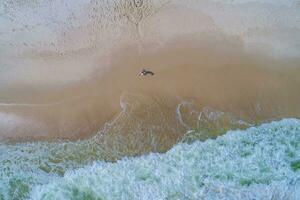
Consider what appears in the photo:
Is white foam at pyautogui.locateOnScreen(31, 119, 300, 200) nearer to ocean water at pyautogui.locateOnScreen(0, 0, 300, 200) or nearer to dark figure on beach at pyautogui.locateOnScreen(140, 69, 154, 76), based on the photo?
ocean water at pyautogui.locateOnScreen(0, 0, 300, 200)

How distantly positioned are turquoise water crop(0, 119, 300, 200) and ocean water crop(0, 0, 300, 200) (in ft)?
0.04

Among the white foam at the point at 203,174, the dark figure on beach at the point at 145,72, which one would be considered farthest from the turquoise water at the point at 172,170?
the dark figure on beach at the point at 145,72

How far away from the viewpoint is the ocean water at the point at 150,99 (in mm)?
6285

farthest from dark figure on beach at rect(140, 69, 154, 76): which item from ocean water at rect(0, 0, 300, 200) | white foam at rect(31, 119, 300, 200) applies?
white foam at rect(31, 119, 300, 200)

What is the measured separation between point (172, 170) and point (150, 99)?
846 millimetres

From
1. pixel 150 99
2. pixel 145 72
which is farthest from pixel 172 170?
pixel 145 72

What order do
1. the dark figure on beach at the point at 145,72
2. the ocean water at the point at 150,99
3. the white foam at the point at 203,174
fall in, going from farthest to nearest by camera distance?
the dark figure on beach at the point at 145,72 < the ocean water at the point at 150,99 < the white foam at the point at 203,174

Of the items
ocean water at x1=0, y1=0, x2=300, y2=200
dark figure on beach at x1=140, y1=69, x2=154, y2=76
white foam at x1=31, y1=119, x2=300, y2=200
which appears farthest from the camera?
dark figure on beach at x1=140, y1=69, x2=154, y2=76

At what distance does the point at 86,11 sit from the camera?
6.83 m

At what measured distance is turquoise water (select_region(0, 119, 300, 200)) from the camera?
→ 6.18m

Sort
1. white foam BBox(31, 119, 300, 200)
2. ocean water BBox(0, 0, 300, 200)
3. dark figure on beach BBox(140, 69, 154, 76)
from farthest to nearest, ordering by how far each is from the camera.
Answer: dark figure on beach BBox(140, 69, 154, 76), ocean water BBox(0, 0, 300, 200), white foam BBox(31, 119, 300, 200)

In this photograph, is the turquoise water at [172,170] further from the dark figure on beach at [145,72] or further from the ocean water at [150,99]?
the dark figure on beach at [145,72]

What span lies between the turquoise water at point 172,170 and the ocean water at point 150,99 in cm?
1

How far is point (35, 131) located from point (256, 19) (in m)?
2.87
